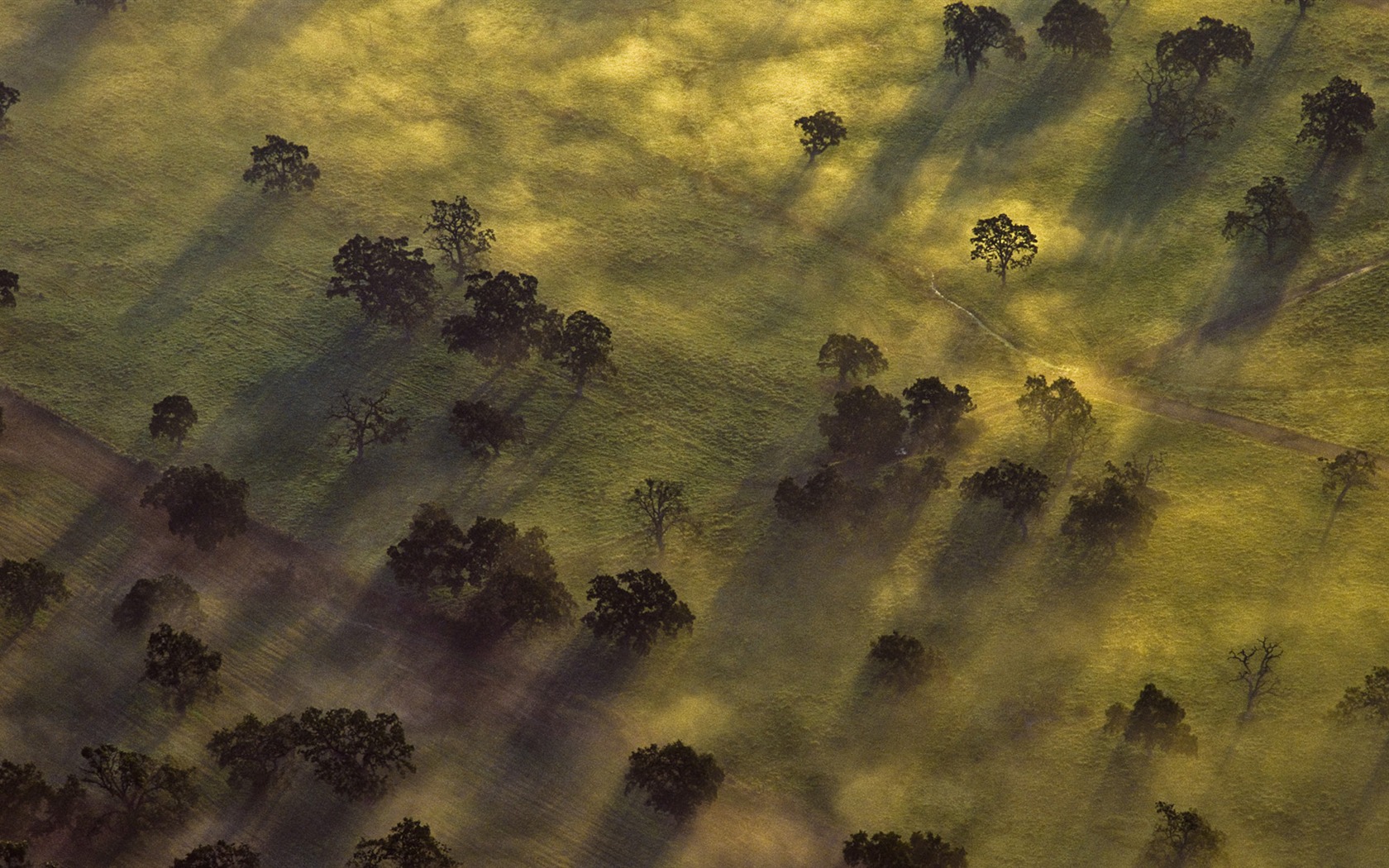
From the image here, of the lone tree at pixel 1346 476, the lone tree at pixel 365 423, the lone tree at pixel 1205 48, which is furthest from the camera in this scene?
the lone tree at pixel 1205 48

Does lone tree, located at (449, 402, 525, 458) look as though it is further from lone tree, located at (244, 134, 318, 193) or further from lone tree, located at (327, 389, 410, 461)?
lone tree, located at (244, 134, 318, 193)

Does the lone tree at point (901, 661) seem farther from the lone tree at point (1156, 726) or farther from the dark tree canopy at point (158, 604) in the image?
the dark tree canopy at point (158, 604)

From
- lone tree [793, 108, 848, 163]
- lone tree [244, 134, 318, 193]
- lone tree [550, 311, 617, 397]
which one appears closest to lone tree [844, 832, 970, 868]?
lone tree [550, 311, 617, 397]

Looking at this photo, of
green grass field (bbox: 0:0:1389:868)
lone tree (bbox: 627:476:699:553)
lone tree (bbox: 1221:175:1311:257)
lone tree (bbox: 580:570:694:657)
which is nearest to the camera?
green grass field (bbox: 0:0:1389:868)

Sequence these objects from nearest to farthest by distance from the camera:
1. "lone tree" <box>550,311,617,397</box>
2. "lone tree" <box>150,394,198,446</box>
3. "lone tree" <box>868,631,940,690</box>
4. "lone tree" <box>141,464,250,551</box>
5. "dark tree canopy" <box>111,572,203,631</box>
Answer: "lone tree" <box>868,631,940,690</box> < "dark tree canopy" <box>111,572,203,631</box> < "lone tree" <box>141,464,250,551</box> < "lone tree" <box>150,394,198,446</box> < "lone tree" <box>550,311,617,397</box>

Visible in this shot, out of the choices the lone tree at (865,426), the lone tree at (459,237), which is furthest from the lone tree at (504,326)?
the lone tree at (865,426)

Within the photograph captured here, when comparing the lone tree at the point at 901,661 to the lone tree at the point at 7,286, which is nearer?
the lone tree at the point at 901,661
